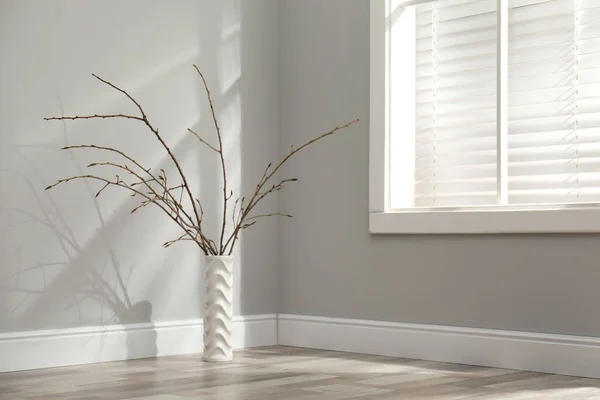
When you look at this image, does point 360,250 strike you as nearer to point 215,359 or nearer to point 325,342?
point 325,342

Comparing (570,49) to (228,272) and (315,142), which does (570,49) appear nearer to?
(315,142)

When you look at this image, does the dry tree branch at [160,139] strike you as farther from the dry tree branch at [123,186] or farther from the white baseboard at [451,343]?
the white baseboard at [451,343]

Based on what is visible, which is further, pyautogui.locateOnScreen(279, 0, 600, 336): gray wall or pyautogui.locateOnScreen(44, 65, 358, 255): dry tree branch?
pyautogui.locateOnScreen(44, 65, 358, 255): dry tree branch

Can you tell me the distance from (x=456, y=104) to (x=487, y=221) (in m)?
0.54

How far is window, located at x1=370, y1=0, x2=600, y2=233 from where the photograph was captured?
330 centimetres

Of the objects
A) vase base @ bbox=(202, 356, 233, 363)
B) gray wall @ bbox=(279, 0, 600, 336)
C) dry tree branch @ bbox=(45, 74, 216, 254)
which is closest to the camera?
gray wall @ bbox=(279, 0, 600, 336)

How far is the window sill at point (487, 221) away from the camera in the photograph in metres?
3.15

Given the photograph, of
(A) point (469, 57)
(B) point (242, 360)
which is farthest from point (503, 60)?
(B) point (242, 360)

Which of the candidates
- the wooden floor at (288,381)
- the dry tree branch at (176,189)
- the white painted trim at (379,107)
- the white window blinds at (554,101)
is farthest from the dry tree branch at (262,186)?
the white window blinds at (554,101)

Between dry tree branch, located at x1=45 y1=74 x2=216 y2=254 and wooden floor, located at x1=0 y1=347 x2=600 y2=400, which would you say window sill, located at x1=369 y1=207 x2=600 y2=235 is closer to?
wooden floor, located at x1=0 y1=347 x2=600 y2=400

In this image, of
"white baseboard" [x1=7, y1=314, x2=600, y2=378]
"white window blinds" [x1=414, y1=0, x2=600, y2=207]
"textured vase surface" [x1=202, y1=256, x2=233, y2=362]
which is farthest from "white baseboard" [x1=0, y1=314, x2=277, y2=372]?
"white window blinds" [x1=414, y1=0, x2=600, y2=207]

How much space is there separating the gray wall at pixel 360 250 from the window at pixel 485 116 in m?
0.09

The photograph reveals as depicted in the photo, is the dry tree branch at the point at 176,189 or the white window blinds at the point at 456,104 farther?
the white window blinds at the point at 456,104

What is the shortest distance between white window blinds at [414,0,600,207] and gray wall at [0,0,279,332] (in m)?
0.80
